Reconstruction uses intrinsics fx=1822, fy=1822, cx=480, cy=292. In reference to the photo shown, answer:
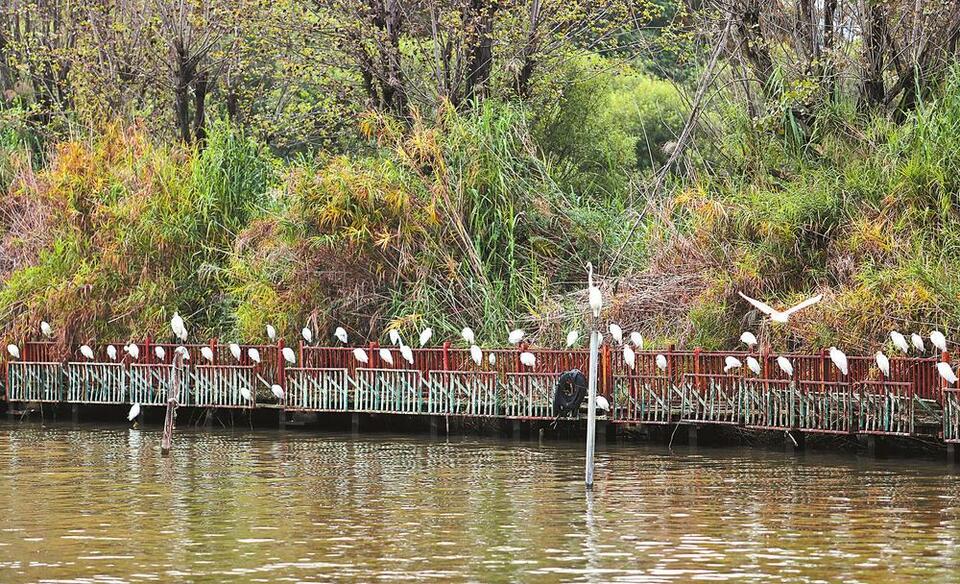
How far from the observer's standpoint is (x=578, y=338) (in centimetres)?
2717

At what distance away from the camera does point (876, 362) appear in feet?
73.0

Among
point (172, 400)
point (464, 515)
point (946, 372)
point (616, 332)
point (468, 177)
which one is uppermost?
point (468, 177)

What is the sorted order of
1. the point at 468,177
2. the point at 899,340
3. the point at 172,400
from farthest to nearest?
the point at 468,177 < the point at 172,400 < the point at 899,340

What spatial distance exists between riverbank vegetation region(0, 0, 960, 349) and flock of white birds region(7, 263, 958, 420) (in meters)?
0.59

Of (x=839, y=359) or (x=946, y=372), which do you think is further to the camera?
(x=839, y=359)

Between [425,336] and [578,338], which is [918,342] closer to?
[578,338]

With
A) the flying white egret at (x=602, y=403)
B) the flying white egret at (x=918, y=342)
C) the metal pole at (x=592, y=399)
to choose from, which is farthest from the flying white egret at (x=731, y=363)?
the metal pole at (x=592, y=399)

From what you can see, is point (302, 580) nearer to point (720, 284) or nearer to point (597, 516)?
point (597, 516)

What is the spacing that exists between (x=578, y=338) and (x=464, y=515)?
9585 mm

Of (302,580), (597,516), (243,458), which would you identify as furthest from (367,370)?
(302,580)

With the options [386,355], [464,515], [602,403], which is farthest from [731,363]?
[464,515]

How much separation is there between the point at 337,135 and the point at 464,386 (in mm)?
10681

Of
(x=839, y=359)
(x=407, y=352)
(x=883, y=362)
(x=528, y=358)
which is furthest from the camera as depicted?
(x=407, y=352)

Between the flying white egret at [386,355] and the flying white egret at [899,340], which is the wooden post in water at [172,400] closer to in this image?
the flying white egret at [386,355]
